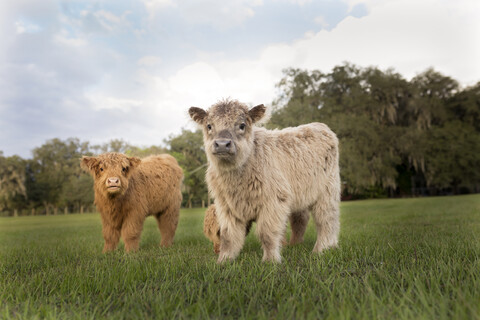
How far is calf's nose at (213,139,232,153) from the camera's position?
3.93 m

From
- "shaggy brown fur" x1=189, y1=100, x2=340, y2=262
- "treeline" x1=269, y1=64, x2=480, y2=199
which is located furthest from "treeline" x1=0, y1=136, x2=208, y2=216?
"shaggy brown fur" x1=189, y1=100, x2=340, y2=262

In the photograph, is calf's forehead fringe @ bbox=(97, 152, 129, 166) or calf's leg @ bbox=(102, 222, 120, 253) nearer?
calf's forehead fringe @ bbox=(97, 152, 129, 166)

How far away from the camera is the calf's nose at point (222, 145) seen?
3928 mm

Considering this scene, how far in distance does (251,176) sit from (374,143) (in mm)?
30006

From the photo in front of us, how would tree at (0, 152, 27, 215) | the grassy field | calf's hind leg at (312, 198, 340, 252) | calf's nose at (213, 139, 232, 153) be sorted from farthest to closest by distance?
1. tree at (0, 152, 27, 215)
2. calf's hind leg at (312, 198, 340, 252)
3. calf's nose at (213, 139, 232, 153)
4. the grassy field

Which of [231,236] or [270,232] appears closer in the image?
[270,232]

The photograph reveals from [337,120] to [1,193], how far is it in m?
34.4

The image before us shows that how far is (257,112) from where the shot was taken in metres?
4.51

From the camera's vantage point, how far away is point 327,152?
5574 millimetres

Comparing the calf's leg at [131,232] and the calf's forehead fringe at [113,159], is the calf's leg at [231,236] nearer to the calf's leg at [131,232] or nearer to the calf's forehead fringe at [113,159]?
the calf's leg at [131,232]

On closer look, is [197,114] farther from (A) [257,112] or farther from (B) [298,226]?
(B) [298,226]

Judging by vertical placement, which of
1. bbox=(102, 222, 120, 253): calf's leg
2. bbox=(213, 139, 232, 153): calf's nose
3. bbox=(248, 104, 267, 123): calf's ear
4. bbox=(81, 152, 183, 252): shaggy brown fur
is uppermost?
bbox=(248, 104, 267, 123): calf's ear

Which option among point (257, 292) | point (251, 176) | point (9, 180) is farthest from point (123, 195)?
point (9, 180)

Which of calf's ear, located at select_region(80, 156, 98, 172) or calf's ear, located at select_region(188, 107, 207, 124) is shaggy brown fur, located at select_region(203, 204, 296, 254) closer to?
calf's ear, located at select_region(188, 107, 207, 124)
